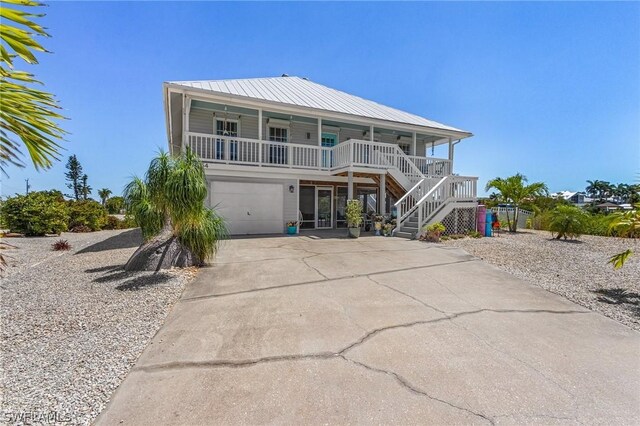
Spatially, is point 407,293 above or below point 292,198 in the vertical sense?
below

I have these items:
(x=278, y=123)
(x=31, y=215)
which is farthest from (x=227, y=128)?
(x=31, y=215)

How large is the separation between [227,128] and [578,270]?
14.2 meters

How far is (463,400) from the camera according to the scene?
2.40 metres

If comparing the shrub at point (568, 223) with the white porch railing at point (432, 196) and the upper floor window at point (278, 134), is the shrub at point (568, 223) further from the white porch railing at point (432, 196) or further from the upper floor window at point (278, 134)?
the upper floor window at point (278, 134)

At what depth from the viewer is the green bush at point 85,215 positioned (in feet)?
58.0

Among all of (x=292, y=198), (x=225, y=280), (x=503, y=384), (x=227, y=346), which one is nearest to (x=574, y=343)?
(x=503, y=384)

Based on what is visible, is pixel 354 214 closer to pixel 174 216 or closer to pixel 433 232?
pixel 433 232

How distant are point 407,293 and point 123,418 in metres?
4.28

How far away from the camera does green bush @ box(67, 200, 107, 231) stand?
Answer: 1769 cm

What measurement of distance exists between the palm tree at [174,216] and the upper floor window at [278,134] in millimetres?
8521

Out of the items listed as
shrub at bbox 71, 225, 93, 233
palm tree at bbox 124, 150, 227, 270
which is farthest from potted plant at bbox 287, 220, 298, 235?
shrub at bbox 71, 225, 93, 233

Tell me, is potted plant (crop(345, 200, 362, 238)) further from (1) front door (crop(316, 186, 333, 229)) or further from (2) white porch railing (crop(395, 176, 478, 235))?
(1) front door (crop(316, 186, 333, 229))

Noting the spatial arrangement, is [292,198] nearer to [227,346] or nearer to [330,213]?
[330,213]

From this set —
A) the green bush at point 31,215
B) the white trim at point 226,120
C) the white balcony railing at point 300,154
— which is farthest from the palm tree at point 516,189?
the green bush at point 31,215
